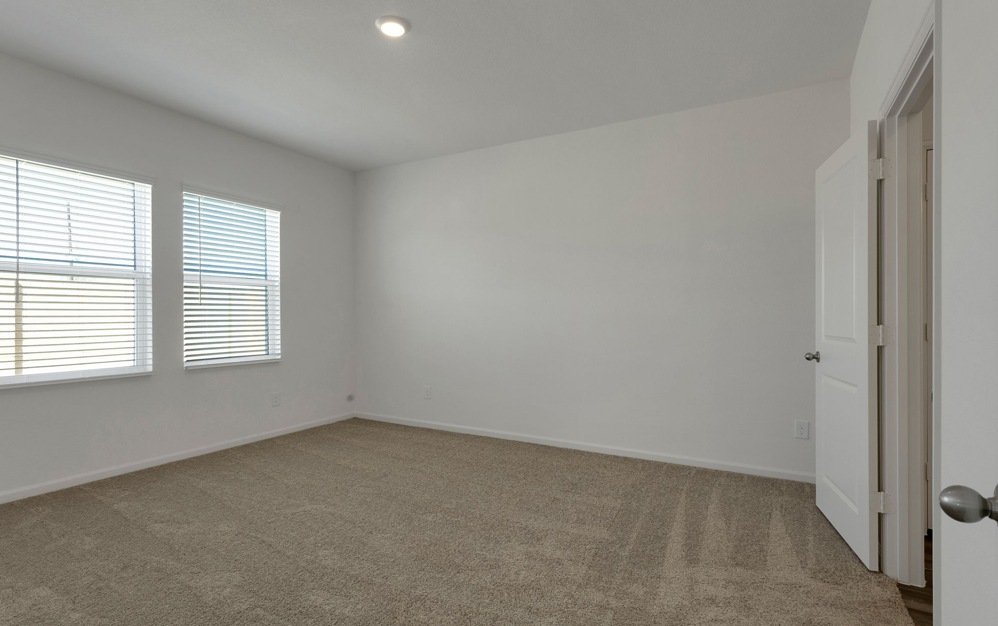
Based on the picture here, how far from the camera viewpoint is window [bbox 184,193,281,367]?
4289mm

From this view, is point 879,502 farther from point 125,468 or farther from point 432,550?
point 125,468

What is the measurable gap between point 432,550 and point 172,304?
305cm

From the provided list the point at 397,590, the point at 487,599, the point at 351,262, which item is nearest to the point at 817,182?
the point at 487,599

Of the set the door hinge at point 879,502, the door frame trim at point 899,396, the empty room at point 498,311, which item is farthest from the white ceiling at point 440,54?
the door hinge at point 879,502

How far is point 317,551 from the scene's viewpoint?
2.57 metres

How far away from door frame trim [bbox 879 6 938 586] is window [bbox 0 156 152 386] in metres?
4.79

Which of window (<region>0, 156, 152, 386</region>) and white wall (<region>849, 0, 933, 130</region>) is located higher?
white wall (<region>849, 0, 933, 130</region>)

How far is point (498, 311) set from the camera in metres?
4.93

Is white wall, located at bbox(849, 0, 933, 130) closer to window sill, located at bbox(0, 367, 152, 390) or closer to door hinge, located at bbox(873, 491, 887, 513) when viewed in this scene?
door hinge, located at bbox(873, 491, 887, 513)

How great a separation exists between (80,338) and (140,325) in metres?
0.39
